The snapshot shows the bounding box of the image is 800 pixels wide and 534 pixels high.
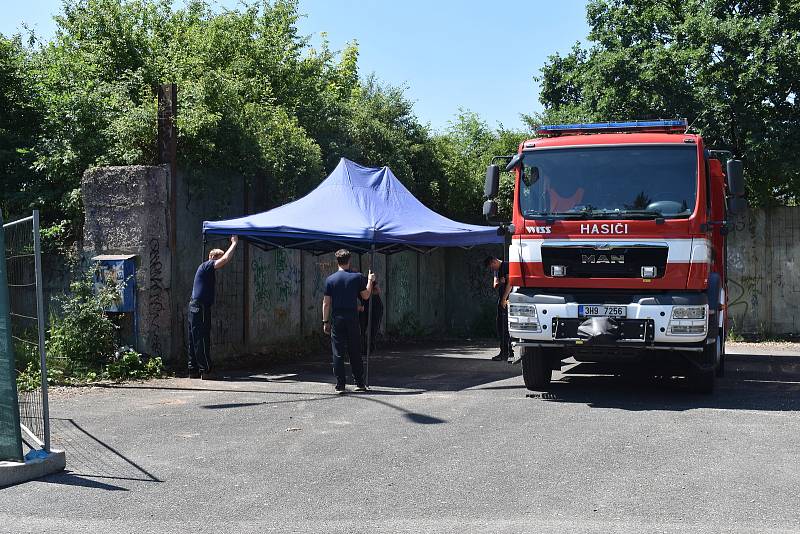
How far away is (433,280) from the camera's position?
2355cm

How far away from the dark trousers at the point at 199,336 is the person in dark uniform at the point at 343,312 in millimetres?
2225

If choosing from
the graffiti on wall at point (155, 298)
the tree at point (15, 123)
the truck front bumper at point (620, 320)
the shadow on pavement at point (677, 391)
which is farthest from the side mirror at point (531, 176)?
the tree at point (15, 123)

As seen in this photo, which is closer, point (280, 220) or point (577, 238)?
point (577, 238)

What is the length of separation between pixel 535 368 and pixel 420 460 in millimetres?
4106

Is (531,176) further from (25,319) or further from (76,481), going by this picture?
(25,319)

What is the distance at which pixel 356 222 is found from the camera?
494 inches

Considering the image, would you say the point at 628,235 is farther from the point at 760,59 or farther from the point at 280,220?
the point at 760,59

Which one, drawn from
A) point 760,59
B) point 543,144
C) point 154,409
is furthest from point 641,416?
point 760,59

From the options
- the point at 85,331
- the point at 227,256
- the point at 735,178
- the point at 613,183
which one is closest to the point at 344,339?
the point at 227,256

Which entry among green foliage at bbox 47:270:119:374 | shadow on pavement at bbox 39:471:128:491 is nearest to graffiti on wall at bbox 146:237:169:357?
green foliage at bbox 47:270:119:374

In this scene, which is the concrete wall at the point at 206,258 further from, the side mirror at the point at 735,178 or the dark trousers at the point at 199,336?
the side mirror at the point at 735,178

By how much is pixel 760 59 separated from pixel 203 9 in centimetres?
1342

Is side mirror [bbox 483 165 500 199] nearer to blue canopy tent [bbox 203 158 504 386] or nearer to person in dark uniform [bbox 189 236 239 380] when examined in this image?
blue canopy tent [bbox 203 158 504 386]

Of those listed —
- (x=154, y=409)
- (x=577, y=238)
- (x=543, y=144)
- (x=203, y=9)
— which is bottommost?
(x=154, y=409)
